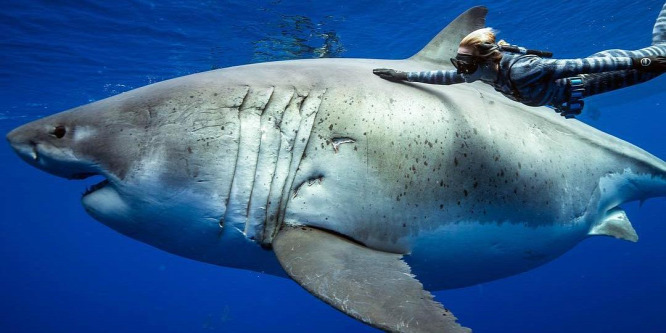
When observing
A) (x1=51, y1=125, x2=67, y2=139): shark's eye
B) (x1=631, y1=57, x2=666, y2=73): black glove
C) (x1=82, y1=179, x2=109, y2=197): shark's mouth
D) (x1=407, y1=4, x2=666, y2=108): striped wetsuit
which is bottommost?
(x1=82, y1=179, x2=109, y2=197): shark's mouth

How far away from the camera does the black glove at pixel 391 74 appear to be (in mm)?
3568

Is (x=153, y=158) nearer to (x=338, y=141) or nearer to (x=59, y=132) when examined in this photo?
(x=59, y=132)

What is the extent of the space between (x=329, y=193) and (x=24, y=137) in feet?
6.39

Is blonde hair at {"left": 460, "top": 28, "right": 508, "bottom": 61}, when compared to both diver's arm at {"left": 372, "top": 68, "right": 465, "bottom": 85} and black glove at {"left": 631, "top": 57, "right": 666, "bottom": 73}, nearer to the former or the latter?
diver's arm at {"left": 372, "top": 68, "right": 465, "bottom": 85}

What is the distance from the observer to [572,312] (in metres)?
21.4

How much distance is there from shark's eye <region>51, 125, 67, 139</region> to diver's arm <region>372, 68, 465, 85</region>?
2.30 m

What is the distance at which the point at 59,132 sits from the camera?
274 centimetres

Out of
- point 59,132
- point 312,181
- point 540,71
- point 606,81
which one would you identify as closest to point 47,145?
point 59,132

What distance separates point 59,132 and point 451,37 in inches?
146

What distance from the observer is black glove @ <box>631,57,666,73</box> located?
3.45 metres

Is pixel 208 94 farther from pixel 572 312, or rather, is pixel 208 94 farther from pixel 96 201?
pixel 572 312

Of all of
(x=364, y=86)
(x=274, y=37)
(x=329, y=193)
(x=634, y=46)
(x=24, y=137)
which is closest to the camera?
(x=24, y=137)

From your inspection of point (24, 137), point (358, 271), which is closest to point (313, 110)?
point (358, 271)

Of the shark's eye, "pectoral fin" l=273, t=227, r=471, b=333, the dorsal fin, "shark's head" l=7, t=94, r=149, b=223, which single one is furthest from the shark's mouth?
the dorsal fin
